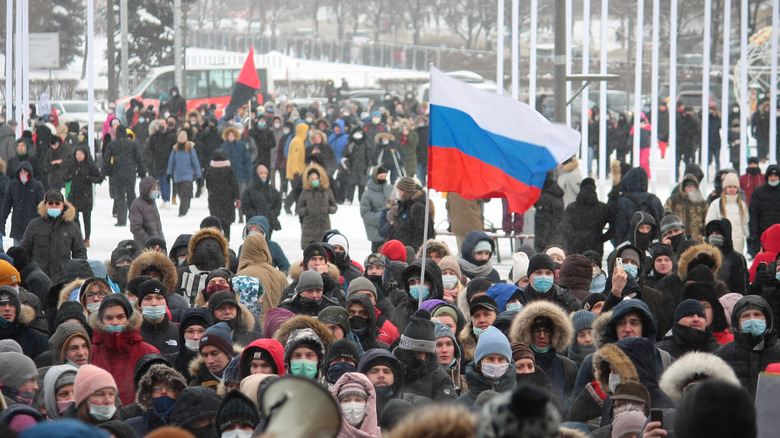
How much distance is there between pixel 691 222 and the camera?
1391 cm

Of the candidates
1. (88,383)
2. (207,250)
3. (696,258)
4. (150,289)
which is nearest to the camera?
(88,383)

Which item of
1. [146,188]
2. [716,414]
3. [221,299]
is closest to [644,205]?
[146,188]

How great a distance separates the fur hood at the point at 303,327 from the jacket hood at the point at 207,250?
3.03m

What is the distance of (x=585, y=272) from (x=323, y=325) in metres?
3.11

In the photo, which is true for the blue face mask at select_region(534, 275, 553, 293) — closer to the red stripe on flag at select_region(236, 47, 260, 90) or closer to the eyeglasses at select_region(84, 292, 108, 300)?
the eyeglasses at select_region(84, 292, 108, 300)

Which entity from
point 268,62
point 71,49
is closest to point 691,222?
point 268,62

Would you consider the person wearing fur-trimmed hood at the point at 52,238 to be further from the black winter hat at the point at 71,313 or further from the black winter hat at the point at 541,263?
the black winter hat at the point at 541,263

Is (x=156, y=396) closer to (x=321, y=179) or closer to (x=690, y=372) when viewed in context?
(x=690, y=372)

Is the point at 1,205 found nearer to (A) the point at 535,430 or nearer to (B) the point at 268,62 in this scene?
(A) the point at 535,430

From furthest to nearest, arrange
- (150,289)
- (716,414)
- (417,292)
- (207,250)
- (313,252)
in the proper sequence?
(207,250) → (313,252) → (417,292) → (150,289) → (716,414)

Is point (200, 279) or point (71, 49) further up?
point (71, 49)

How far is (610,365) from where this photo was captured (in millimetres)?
5906

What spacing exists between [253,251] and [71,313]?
2200 mm

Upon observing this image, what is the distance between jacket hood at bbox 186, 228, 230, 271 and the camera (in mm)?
9594
